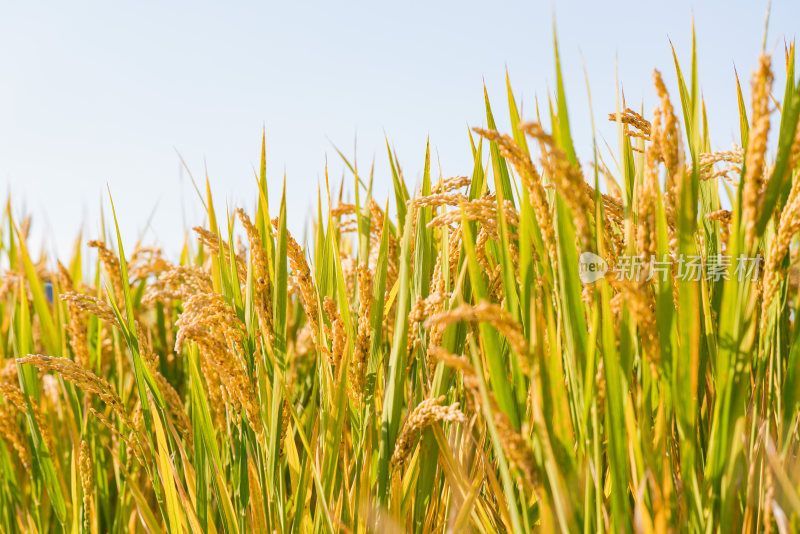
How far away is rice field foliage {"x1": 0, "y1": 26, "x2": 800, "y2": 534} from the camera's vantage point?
0.76 meters

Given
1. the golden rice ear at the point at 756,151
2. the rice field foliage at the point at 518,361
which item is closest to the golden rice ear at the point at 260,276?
the rice field foliage at the point at 518,361

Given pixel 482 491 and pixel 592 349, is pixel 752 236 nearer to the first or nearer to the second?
pixel 592 349

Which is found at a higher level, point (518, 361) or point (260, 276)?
point (260, 276)

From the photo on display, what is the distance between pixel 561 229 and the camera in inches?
30.8

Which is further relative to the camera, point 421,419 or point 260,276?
point 260,276

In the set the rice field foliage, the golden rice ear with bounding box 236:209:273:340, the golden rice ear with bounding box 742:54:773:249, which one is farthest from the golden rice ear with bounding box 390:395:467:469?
the golden rice ear with bounding box 742:54:773:249

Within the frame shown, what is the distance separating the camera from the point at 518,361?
0.86 m

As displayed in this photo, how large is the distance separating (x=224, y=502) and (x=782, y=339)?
1.14m

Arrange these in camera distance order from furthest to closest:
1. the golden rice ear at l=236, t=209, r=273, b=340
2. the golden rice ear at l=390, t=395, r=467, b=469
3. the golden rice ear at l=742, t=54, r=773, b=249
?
1. the golden rice ear at l=236, t=209, r=273, b=340
2. the golden rice ear at l=390, t=395, r=467, b=469
3. the golden rice ear at l=742, t=54, r=773, b=249

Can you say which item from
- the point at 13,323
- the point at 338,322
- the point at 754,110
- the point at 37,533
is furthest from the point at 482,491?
the point at 13,323

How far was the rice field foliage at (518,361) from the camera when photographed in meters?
0.76

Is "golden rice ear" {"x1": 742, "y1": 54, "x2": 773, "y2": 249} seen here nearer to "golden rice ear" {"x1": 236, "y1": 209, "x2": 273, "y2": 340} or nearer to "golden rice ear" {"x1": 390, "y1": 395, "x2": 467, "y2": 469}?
"golden rice ear" {"x1": 390, "y1": 395, "x2": 467, "y2": 469}

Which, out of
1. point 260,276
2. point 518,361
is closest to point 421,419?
point 518,361

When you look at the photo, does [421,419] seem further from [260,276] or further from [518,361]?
[260,276]
